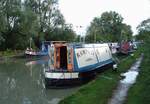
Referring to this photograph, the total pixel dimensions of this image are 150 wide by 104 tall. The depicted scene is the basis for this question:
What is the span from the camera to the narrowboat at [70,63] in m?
22.2

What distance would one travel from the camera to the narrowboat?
874 inches

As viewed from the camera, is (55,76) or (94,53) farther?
(94,53)

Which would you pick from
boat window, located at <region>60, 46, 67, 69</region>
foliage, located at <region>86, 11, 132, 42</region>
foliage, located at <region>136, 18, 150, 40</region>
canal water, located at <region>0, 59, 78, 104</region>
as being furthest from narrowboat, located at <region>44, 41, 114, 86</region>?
foliage, located at <region>86, 11, 132, 42</region>

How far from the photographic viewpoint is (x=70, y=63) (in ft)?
77.1

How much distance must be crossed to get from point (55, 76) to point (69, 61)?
6.06 ft

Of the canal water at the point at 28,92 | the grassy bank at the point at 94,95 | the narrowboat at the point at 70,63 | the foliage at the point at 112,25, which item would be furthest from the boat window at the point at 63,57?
the foliage at the point at 112,25

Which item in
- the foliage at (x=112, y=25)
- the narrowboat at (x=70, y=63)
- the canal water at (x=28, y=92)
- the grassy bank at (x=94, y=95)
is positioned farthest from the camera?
the foliage at (x=112, y=25)

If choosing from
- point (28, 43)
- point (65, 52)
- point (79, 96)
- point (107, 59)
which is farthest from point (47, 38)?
point (79, 96)

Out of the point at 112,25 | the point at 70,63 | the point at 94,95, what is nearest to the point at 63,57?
the point at 70,63

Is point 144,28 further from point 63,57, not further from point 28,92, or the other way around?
point 28,92

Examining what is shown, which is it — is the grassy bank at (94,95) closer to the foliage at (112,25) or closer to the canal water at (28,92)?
the canal water at (28,92)

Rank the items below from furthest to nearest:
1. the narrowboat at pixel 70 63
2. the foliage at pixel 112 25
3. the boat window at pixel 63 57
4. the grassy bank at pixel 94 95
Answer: the foliage at pixel 112 25 → the boat window at pixel 63 57 → the narrowboat at pixel 70 63 → the grassy bank at pixel 94 95

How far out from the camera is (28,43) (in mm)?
64938

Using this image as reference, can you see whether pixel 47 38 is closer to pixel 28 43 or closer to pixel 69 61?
pixel 28 43
